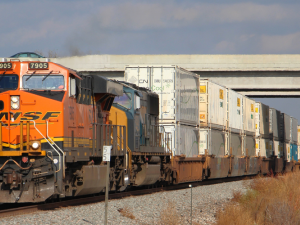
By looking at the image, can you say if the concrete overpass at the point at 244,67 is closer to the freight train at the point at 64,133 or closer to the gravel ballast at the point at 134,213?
the freight train at the point at 64,133

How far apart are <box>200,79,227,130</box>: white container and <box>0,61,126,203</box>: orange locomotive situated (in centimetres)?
1027

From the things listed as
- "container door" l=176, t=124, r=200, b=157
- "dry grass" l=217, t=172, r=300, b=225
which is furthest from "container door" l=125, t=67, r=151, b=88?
"dry grass" l=217, t=172, r=300, b=225

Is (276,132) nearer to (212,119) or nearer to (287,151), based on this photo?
(287,151)

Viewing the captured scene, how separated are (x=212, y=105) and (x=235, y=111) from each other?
4.53 m

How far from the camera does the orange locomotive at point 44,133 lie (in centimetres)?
1048

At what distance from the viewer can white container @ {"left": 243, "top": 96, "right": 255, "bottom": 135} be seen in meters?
28.8

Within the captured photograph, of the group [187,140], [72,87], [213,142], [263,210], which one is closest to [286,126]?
[213,142]

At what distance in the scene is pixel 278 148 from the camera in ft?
117

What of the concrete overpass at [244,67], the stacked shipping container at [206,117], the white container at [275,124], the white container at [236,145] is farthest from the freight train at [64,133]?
the white container at [275,124]

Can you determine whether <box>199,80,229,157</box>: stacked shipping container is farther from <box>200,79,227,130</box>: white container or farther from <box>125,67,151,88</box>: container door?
<box>125,67,151,88</box>: container door

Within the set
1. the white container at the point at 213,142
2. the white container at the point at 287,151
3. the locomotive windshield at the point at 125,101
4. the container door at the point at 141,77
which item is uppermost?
the container door at the point at 141,77

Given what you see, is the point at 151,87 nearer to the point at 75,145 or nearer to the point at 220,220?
the point at 75,145

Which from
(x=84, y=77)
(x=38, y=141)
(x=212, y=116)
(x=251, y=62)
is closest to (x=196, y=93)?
(x=212, y=116)

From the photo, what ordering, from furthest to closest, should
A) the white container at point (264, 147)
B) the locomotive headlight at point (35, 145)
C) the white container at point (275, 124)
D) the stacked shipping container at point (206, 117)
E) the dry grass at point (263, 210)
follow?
the white container at point (275, 124)
the white container at point (264, 147)
the stacked shipping container at point (206, 117)
the dry grass at point (263, 210)
the locomotive headlight at point (35, 145)
